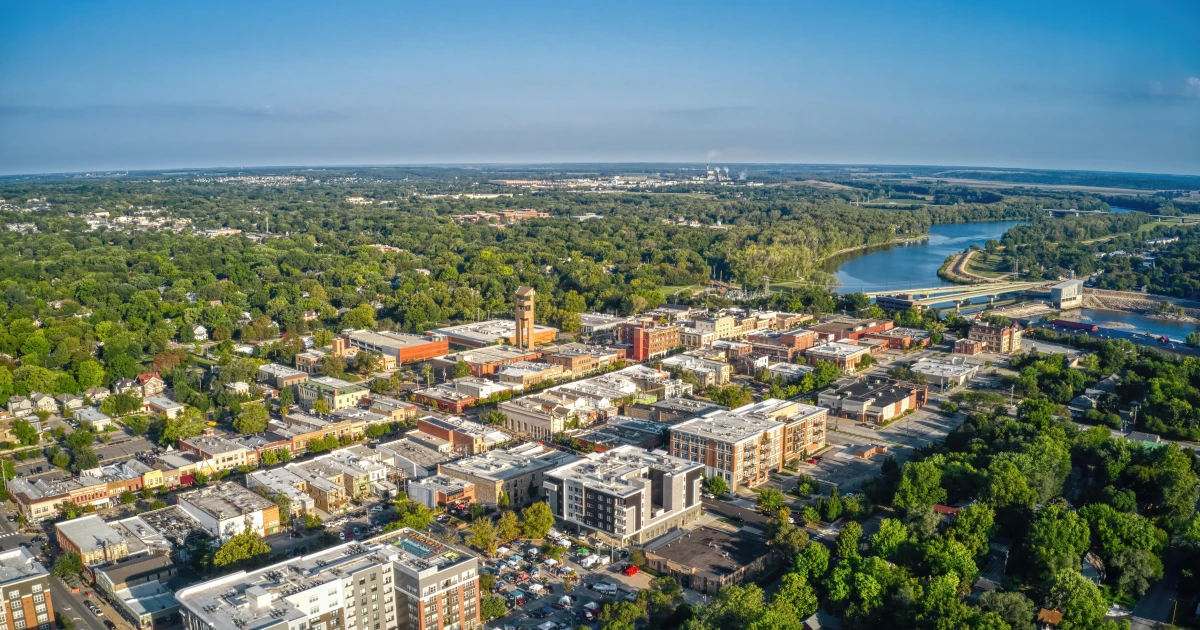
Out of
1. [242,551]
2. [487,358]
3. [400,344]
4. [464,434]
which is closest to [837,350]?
[487,358]

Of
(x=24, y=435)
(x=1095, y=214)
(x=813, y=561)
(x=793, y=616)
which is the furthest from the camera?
(x=1095, y=214)

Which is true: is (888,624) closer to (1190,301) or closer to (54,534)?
(54,534)

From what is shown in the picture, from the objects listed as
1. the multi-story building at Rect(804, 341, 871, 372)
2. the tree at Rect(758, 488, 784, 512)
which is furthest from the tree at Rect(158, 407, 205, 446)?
the multi-story building at Rect(804, 341, 871, 372)

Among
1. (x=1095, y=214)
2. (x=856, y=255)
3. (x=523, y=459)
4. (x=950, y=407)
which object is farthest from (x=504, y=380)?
(x=1095, y=214)

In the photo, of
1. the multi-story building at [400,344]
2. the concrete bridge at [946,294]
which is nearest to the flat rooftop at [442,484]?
the multi-story building at [400,344]

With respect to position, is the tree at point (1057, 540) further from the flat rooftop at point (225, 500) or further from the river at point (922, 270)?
the river at point (922, 270)

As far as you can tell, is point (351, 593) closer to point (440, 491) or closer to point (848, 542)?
point (440, 491)

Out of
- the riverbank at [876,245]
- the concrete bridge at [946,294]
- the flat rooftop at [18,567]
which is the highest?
the riverbank at [876,245]
